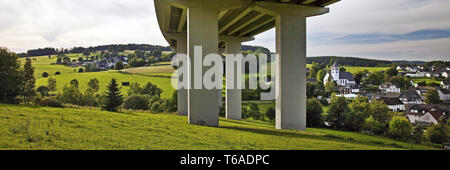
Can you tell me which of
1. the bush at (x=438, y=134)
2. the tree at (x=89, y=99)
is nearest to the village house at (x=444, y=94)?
the bush at (x=438, y=134)

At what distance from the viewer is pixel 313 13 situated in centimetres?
1847

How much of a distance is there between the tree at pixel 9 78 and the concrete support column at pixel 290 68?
2011cm

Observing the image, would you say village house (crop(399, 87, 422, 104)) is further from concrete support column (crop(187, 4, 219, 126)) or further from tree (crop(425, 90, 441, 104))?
concrete support column (crop(187, 4, 219, 126))

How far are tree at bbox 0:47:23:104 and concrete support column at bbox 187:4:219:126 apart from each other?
15.1 metres

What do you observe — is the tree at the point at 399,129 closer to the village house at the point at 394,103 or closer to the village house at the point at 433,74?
the village house at the point at 394,103

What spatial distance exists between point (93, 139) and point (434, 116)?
44042 millimetres

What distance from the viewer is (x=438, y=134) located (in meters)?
29.6

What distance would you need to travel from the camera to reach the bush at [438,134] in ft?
95.7

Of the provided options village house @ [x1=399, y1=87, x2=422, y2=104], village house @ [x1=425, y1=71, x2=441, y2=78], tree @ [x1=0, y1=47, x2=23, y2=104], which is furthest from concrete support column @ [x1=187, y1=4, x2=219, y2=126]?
village house @ [x1=425, y1=71, x2=441, y2=78]

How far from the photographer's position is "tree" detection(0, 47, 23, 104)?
21.2 m

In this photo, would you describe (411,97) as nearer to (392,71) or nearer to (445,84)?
(445,84)

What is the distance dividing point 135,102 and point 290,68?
30669 millimetres

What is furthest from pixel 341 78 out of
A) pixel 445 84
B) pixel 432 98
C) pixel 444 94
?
pixel 432 98
